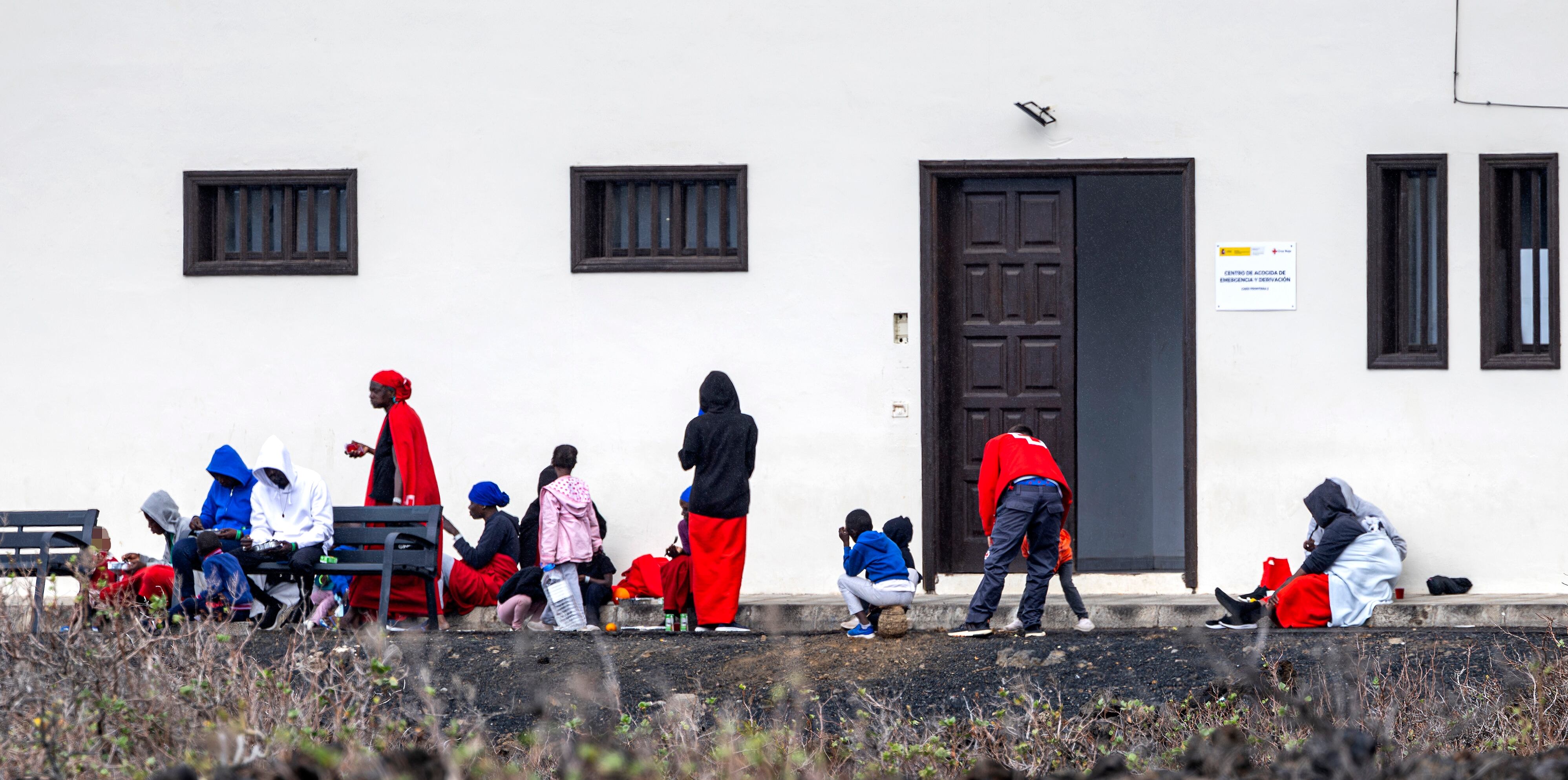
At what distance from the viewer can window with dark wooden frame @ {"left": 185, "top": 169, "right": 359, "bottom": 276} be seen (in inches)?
412

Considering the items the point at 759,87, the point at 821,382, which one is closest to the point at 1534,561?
the point at 821,382

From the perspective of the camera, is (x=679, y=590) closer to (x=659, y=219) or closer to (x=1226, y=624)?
(x=659, y=219)

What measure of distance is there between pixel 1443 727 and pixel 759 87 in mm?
6131

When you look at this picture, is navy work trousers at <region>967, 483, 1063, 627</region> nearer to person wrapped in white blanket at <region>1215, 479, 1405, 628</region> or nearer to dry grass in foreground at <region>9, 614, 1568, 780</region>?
person wrapped in white blanket at <region>1215, 479, 1405, 628</region>

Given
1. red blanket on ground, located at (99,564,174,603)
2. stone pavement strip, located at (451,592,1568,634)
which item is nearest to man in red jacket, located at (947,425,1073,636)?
stone pavement strip, located at (451,592,1568,634)

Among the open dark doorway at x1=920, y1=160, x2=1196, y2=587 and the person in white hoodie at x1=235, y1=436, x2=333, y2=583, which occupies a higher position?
the open dark doorway at x1=920, y1=160, x2=1196, y2=587

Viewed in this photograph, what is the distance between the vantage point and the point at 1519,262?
9.98 meters

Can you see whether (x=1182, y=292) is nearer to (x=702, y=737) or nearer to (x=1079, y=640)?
(x=1079, y=640)

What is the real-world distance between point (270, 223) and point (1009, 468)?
5.30 metres

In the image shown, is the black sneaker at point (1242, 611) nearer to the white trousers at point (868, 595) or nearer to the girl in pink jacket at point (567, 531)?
the white trousers at point (868, 595)

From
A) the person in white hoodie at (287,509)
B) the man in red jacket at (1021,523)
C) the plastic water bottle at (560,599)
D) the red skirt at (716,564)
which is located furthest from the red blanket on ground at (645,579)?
the man in red jacket at (1021,523)

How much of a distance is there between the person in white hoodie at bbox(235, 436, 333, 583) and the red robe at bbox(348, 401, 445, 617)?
36cm


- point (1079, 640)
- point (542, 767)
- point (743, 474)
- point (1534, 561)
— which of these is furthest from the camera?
point (1534, 561)

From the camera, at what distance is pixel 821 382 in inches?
401
